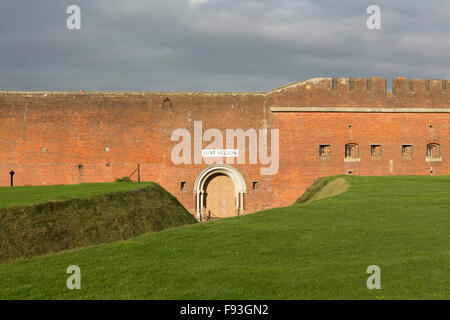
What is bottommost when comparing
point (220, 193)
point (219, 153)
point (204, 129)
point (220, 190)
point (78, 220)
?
point (220, 193)

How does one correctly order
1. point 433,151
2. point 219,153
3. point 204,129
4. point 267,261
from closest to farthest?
point 267,261 → point 204,129 → point 219,153 → point 433,151

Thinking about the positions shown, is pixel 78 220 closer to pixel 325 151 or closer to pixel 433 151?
pixel 325 151

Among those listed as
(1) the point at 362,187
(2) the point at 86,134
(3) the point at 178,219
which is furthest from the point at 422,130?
(2) the point at 86,134

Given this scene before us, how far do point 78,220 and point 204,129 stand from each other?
36.2 feet

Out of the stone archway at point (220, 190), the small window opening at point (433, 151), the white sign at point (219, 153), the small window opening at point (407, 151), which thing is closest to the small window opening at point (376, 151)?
the small window opening at point (407, 151)

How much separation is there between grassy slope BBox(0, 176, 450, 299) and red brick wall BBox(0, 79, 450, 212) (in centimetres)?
1157

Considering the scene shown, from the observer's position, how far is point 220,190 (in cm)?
2298

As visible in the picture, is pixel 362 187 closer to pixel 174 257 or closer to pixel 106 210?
pixel 106 210

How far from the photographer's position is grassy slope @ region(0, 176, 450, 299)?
5.89 meters

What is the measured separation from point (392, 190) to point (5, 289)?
12.4 m

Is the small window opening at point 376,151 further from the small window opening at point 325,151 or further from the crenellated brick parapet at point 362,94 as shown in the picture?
the small window opening at point 325,151

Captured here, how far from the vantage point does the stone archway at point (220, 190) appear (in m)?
22.5

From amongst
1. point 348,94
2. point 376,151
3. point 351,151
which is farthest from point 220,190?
point 376,151

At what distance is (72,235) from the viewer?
453 inches
